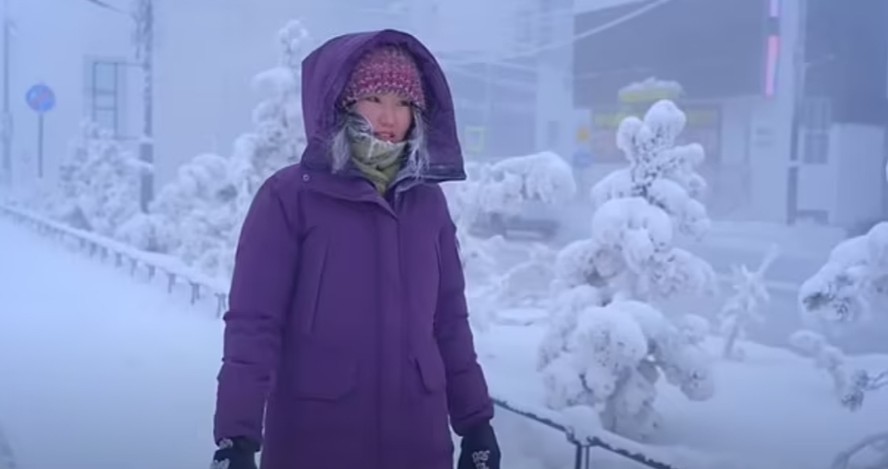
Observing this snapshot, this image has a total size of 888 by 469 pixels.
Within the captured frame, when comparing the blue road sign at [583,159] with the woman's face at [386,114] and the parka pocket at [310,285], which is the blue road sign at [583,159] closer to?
the woman's face at [386,114]

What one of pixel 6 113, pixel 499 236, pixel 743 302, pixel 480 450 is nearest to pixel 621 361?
pixel 743 302

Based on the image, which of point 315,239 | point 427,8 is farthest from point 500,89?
point 315,239

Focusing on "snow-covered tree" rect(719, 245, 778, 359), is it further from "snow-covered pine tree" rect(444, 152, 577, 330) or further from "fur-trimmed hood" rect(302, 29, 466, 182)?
"fur-trimmed hood" rect(302, 29, 466, 182)

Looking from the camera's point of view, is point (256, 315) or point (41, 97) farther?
point (41, 97)

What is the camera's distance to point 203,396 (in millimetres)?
2258

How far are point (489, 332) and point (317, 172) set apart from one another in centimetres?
88

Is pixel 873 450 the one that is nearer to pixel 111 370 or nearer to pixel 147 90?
pixel 111 370

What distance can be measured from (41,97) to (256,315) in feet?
3.78

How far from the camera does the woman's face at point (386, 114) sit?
5.07ft

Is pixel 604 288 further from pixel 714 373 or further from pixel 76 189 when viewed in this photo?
pixel 76 189

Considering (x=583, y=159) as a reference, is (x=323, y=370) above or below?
below

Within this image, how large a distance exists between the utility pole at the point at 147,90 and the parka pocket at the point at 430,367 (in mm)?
1057

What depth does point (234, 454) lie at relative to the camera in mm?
1394

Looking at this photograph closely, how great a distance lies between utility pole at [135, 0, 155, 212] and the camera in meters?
2.22
